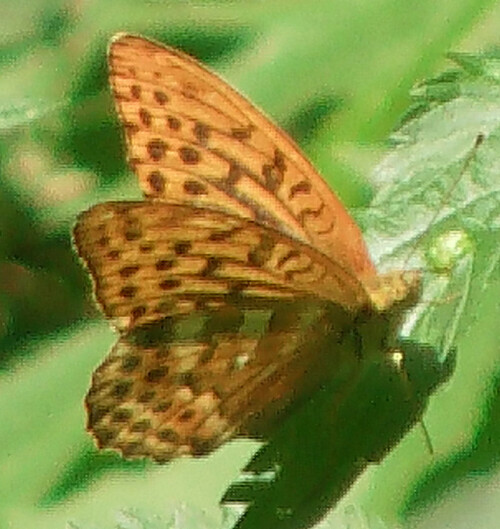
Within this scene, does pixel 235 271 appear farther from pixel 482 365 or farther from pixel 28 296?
pixel 28 296

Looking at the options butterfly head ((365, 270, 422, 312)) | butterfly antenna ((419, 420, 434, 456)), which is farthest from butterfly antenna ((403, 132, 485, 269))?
butterfly antenna ((419, 420, 434, 456))

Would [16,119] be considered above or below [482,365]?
above

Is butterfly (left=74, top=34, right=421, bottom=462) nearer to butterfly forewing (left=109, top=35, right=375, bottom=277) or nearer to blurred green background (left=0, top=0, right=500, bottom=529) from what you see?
butterfly forewing (left=109, top=35, right=375, bottom=277)

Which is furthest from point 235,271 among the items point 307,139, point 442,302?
point 307,139

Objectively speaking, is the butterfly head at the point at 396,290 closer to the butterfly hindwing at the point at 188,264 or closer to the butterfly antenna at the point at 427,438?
the butterfly hindwing at the point at 188,264

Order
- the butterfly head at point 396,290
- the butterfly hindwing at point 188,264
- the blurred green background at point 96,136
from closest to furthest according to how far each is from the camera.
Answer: the butterfly hindwing at point 188,264 → the butterfly head at point 396,290 → the blurred green background at point 96,136

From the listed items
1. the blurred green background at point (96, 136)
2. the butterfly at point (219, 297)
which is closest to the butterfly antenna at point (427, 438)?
the butterfly at point (219, 297)
